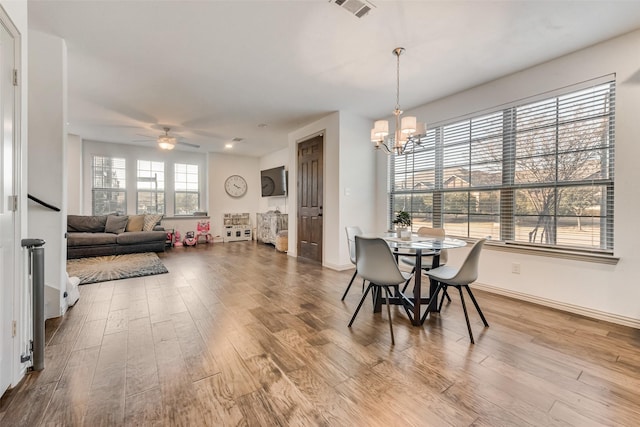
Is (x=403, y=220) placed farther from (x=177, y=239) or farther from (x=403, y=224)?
(x=177, y=239)

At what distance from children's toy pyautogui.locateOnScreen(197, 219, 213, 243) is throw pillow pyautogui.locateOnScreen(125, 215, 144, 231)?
1.47 metres

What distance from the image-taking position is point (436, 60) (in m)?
2.90

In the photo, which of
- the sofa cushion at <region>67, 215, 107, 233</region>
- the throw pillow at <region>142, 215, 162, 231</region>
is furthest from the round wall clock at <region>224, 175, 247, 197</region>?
the sofa cushion at <region>67, 215, 107, 233</region>

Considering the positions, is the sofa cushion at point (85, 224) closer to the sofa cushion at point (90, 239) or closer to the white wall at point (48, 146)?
the sofa cushion at point (90, 239)

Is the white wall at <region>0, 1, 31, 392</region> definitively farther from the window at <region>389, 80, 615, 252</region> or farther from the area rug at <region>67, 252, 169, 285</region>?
the window at <region>389, 80, 615, 252</region>

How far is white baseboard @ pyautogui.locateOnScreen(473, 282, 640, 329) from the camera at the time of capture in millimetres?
2482

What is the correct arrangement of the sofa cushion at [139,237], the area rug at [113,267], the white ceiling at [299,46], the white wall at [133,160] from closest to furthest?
1. the white ceiling at [299,46]
2. the area rug at [113,267]
3. the sofa cushion at [139,237]
4. the white wall at [133,160]

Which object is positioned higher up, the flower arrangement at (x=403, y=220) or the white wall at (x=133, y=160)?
the white wall at (x=133, y=160)

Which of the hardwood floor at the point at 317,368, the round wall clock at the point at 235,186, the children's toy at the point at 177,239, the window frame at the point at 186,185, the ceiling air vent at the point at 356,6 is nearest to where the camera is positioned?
the hardwood floor at the point at 317,368

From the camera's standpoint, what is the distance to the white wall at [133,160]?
6.56m

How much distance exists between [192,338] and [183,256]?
398 centimetres

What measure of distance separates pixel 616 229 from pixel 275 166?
6941 millimetres

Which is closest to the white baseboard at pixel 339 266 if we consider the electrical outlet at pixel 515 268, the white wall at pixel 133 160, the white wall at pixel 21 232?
the electrical outlet at pixel 515 268

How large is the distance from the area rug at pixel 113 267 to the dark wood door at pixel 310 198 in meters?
2.47
